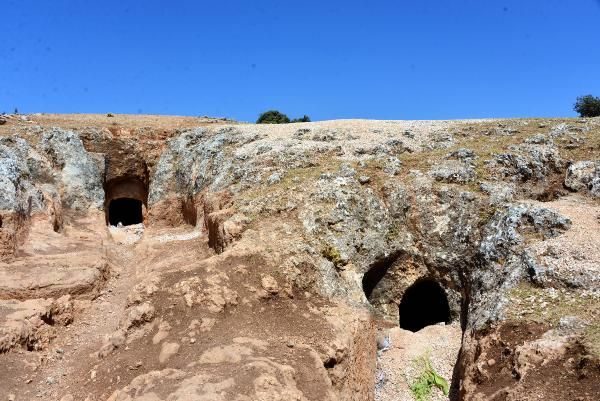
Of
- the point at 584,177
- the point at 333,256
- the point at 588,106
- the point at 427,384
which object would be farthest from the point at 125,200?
the point at 588,106

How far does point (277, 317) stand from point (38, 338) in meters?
6.95

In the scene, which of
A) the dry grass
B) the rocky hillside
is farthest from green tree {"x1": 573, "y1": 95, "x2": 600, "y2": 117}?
the dry grass

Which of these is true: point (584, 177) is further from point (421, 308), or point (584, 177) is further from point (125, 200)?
point (125, 200)

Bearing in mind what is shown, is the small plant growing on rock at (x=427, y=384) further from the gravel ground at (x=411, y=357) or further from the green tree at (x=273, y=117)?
the green tree at (x=273, y=117)

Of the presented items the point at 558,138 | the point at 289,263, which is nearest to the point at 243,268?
the point at 289,263

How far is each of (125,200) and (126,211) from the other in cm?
87

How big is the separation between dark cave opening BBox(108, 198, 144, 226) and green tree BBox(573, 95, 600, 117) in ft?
136

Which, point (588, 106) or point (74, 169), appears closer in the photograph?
point (74, 169)

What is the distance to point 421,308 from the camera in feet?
68.5

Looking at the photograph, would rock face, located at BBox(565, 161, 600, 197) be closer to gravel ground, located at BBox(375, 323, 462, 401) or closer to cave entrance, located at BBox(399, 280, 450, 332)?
cave entrance, located at BBox(399, 280, 450, 332)

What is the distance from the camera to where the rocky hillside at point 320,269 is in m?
12.3

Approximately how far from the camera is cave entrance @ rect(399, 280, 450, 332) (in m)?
19.9

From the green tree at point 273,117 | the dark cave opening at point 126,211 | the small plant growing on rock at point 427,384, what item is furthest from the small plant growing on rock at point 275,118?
the small plant growing on rock at point 427,384

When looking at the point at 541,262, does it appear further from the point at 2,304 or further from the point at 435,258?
the point at 2,304
